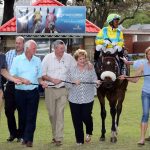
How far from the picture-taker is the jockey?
32.3 ft

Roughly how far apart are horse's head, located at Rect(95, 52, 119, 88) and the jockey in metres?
0.15

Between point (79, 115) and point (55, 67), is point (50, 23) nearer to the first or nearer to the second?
point (55, 67)

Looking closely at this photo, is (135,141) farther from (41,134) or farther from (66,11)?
(66,11)

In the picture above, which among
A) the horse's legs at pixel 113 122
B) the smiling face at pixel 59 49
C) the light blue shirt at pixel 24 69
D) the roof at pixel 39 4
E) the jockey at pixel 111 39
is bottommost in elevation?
the horse's legs at pixel 113 122

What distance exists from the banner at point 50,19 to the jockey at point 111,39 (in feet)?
30.8

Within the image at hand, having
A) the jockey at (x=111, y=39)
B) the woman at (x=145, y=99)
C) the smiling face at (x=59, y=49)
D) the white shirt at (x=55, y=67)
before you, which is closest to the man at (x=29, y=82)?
the white shirt at (x=55, y=67)

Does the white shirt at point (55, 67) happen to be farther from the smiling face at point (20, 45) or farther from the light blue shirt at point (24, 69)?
the smiling face at point (20, 45)

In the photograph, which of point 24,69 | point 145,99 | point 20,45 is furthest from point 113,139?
point 20,45

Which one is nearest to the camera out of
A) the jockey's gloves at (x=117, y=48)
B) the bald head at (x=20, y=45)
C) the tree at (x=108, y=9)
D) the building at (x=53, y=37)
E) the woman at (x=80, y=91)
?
the woman at (x=80, y=91)

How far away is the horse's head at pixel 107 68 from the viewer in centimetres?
934

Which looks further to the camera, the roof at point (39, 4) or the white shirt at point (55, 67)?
the roof at point (39, 4)

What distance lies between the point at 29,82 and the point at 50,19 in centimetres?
1048

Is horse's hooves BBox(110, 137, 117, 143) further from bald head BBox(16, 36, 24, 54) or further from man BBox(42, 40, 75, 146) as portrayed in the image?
bald head BBox(16, 36, 24, 54)

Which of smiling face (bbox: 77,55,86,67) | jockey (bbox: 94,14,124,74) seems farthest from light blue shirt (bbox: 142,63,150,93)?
smiling face (bbox: 77,55,86,67)
